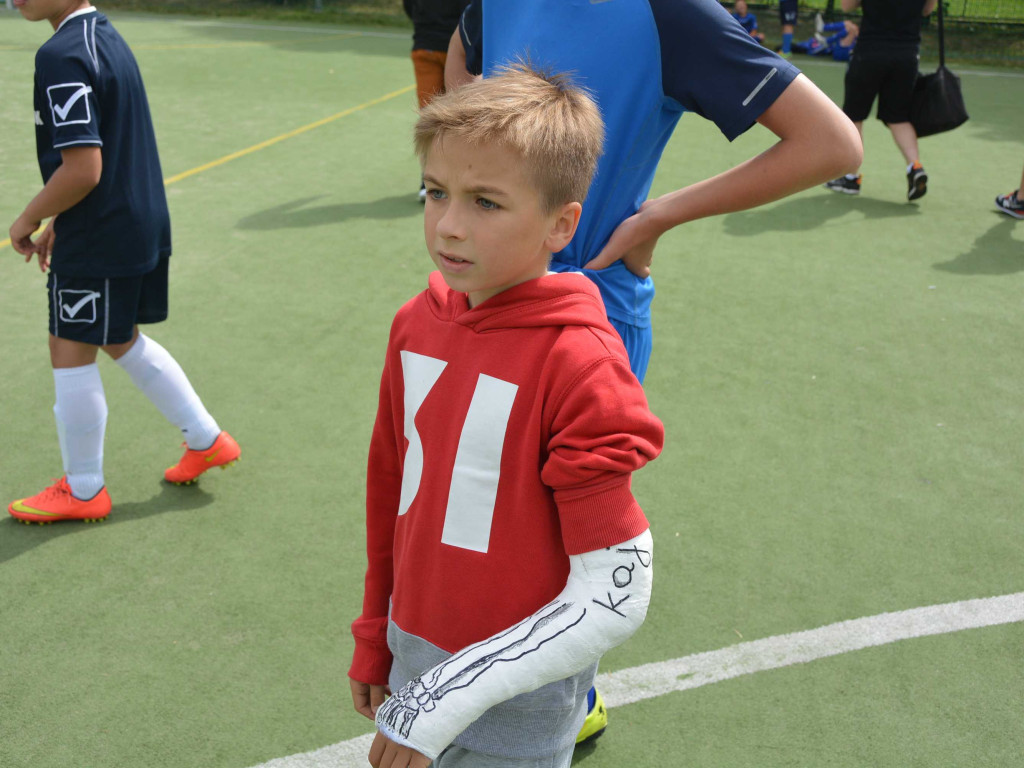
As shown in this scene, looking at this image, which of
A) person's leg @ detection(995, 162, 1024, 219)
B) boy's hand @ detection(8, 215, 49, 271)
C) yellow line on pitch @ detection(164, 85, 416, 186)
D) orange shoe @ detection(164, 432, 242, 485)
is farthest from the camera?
yellow line on pitch @ detection(164, 85, 416, 186)

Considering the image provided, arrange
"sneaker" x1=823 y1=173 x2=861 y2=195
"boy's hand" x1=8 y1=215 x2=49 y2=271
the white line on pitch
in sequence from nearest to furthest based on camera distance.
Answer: the white line on pitch < "boy's hand" x1=8 y1=215 x2=49 y2=271 < "sneaker" x1=823 y1=173 x2=861 y2=195

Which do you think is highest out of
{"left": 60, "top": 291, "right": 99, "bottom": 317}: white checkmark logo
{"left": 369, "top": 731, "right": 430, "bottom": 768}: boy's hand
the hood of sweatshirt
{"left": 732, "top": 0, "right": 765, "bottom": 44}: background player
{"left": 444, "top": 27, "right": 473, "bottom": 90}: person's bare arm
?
{"left": 444, "top": 27, "right": 473, "bottom": 90}: person's bare arm

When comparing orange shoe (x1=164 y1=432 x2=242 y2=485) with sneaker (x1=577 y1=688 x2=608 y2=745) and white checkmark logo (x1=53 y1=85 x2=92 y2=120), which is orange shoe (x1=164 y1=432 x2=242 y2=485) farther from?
sneaker (x1=577 y1=688 x2=608 y2=745)

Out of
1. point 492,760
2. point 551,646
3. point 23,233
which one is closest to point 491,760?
point 492,760

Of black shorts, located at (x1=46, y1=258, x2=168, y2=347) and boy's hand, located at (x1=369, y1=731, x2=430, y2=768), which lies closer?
boy's hand, located at (x1=369, y1=731, x2=430, y2=768)

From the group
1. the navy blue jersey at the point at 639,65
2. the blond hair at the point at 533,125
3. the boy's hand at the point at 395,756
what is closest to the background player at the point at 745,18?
the navy blue jersey at the point at 639,65

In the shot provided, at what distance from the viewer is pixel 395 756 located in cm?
133

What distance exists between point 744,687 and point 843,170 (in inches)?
62.3

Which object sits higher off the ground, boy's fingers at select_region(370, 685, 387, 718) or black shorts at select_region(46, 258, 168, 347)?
boy's fingers at select_region(370, 685, 387, 718)

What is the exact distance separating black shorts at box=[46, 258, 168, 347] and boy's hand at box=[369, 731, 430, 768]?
7.53 ft

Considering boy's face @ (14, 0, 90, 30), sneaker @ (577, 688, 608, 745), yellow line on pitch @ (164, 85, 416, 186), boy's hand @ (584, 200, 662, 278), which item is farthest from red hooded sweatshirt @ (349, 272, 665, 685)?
yellow line on pitch @ (164, 85, 416, 186)

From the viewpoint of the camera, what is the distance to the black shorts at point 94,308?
3154 millimetres

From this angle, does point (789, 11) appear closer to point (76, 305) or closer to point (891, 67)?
point (891, 67)

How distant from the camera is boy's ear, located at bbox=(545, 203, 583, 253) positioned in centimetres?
137
